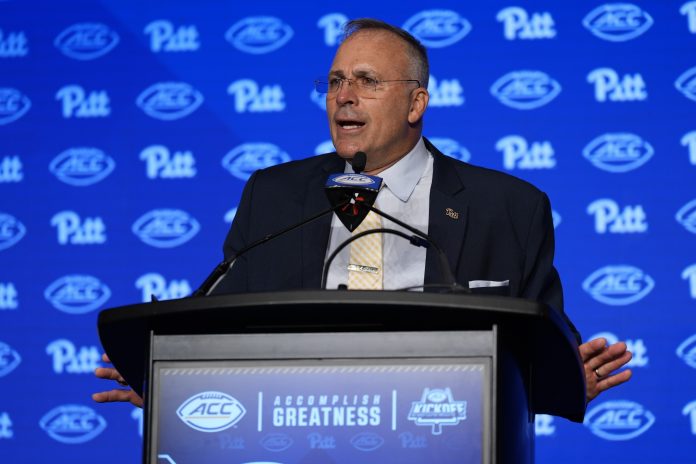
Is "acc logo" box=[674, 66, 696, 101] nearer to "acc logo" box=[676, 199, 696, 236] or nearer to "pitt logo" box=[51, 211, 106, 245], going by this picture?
"acc logo" box=[676, 199, 696, 236]

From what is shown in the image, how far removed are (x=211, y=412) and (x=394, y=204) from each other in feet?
4.15

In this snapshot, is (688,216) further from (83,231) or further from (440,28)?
(83,231)

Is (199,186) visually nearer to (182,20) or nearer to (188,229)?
(188,229)

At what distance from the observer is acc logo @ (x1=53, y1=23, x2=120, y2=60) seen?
4.36 meters

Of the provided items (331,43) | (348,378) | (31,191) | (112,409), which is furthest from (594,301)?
(348,378)

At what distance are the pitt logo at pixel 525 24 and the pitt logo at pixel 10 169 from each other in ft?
6.58

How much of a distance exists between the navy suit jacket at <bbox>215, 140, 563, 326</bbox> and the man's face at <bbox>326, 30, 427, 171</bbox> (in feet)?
0.67

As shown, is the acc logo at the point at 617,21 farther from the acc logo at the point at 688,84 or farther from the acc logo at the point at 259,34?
the acc logo at the point at 259,34

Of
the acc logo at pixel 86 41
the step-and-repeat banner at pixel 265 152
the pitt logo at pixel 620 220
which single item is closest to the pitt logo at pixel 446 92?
the step-and-repeat banner at pixel 265 152

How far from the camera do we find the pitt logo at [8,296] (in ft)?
14.1

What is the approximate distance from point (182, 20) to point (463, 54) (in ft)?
3.67

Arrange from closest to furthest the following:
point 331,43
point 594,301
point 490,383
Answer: point 490,383 → point 594,301 → point 331,43

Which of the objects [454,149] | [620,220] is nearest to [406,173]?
[454,149]

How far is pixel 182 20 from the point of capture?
4.27 meters
